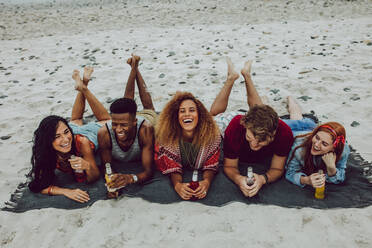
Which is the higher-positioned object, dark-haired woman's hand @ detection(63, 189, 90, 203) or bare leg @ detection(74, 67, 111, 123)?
bare leg @ detection(74, 67, 111, 123)

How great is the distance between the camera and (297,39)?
337 inches

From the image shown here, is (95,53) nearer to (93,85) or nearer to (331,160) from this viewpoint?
(93,85)

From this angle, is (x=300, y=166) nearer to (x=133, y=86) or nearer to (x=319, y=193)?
(x=319, y=193)

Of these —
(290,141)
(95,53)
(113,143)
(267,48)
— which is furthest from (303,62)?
(95,53)

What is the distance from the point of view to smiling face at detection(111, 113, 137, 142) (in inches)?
129

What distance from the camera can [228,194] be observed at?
346cm

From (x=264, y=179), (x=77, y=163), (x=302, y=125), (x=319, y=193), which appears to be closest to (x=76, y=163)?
(x=77, y=163)

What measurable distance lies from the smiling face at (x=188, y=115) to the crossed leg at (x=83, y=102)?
6.16ft

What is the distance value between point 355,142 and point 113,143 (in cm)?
354

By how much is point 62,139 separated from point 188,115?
5.08ft

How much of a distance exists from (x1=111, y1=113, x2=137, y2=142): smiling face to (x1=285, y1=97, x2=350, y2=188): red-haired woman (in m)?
2.09

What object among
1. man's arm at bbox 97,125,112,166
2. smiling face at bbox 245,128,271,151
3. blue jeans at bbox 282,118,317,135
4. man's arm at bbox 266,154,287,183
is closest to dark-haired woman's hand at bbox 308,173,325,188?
man's arm at bbox 266,154,287,183

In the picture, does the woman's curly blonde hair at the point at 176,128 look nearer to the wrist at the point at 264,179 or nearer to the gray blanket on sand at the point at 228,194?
the gray blanket on sand at the point at 228,194

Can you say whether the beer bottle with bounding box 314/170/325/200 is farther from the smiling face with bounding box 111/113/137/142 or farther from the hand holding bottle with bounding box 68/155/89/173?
the hand holding bottle with bounding box 68/155/89/173
